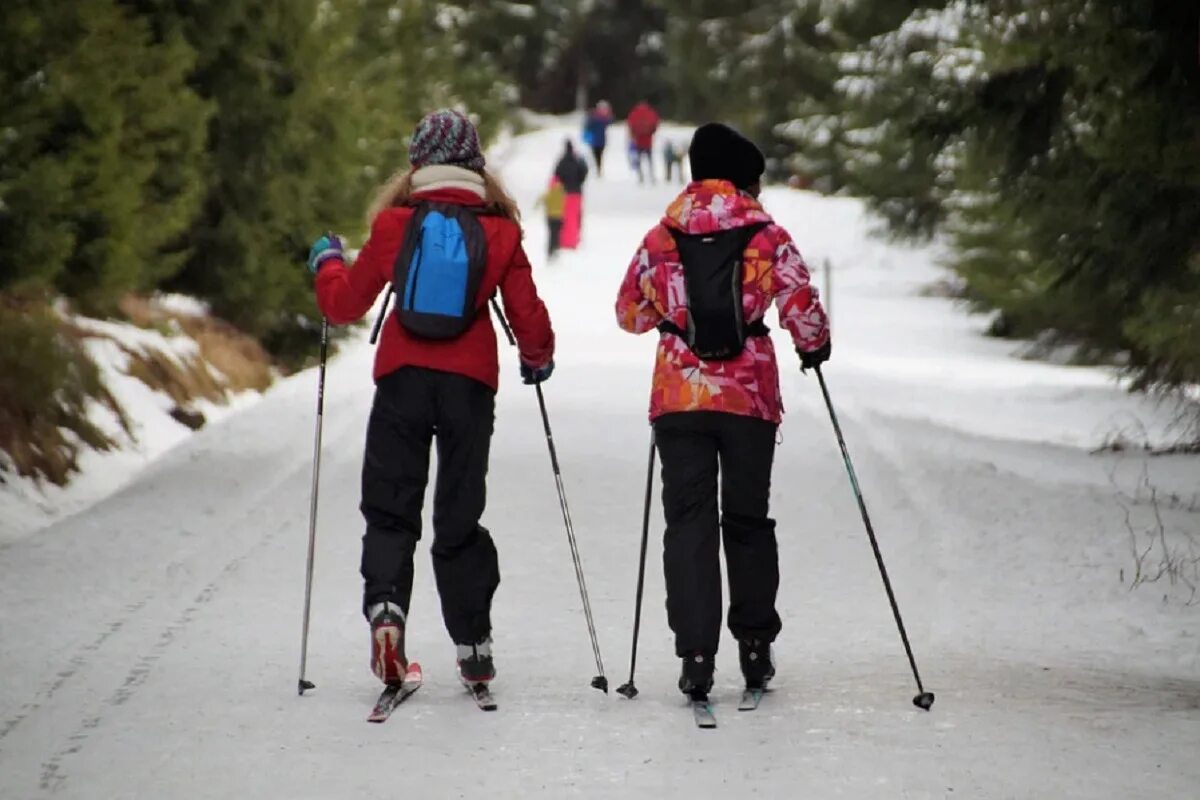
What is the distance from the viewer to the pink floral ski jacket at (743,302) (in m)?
7.11

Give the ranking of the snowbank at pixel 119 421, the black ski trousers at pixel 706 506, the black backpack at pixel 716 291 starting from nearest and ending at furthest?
the black backpack at pixel 716 291 < the black ski trousers at pixel 706 506 < the snowbank at pixel 119 421

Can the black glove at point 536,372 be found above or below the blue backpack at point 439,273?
below

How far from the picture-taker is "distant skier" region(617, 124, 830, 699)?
7.10m

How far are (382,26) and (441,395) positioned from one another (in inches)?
992

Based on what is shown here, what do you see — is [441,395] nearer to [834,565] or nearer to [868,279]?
[834,565]

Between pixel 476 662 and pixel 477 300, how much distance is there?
1.30m

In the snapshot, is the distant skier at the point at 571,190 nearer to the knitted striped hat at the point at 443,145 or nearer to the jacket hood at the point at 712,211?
the knitted striped hat at the point at 443,145

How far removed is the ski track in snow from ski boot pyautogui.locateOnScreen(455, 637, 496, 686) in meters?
0.14

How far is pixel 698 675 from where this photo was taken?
7.11 m

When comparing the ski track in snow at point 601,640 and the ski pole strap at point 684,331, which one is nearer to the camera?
the ski track in snow at point 601,640

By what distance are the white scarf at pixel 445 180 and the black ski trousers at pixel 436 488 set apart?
0.66 metres

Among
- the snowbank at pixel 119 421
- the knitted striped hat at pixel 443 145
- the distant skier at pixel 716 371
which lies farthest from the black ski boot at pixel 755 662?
the snowbank at pixel 119 421

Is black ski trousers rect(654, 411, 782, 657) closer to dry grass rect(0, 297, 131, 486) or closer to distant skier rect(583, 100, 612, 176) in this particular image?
dry grass rect(0, 297, 131, 486)

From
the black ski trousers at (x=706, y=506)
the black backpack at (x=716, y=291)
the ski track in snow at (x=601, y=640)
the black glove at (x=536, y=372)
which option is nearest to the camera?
the ski track in snow at (x=601, y=640)
